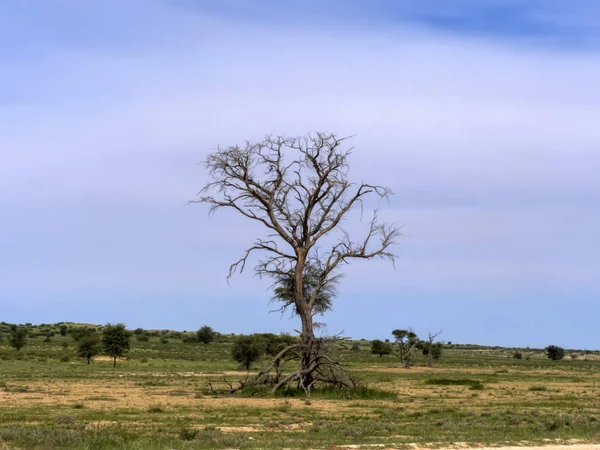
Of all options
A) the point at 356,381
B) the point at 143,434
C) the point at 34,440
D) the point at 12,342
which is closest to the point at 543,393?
the point at 356,381

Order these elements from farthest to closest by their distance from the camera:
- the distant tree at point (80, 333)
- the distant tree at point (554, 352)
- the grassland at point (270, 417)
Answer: the distant tree at point (554, 352), the distant tree at point (80, 333), the grassland at point (270, 417)

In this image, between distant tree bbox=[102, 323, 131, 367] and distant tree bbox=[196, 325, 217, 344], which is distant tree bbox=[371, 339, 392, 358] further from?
distant tree bbox=[102, 323, 131, 367]

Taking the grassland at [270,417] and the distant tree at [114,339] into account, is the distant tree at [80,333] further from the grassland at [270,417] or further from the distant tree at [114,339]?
the grassland at [270,417]

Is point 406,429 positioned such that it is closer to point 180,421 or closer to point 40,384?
point 180,421

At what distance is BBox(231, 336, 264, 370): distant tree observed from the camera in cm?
6662

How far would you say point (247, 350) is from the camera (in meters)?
66.4

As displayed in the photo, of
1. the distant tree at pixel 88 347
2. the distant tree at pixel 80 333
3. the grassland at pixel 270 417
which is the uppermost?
the distant tree at pixel 80 333

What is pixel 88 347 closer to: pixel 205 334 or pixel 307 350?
pixel 307 350

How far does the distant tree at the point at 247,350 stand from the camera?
219 feet

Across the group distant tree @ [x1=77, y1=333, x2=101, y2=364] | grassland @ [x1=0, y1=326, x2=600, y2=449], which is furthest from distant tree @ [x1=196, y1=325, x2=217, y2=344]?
grassland @ [x1=0, y1=326, x2=600, y2=449]

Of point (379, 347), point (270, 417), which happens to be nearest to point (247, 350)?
point (379, 347)

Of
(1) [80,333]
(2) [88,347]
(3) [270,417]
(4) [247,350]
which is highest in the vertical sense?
(1) [80,333]

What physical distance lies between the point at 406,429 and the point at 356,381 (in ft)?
46.4

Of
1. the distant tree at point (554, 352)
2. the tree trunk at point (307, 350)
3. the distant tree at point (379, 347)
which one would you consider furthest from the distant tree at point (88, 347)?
the distant tree at point (554, 352)
